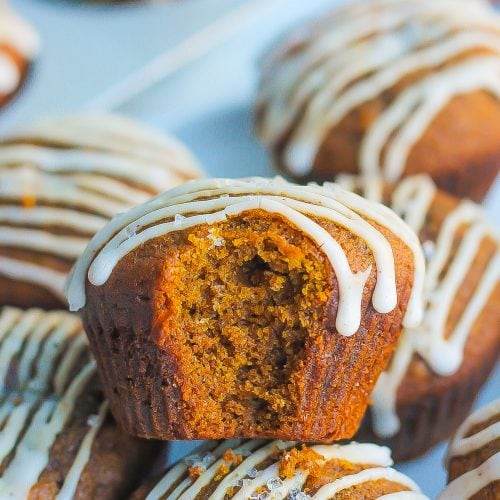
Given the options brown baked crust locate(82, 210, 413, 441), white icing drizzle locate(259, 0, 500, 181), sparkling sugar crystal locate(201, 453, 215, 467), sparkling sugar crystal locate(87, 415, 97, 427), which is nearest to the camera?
brown baked crust locate(82, 210, 413, 441)

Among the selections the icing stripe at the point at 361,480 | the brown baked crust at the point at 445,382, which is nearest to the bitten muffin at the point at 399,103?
the brown baked crust at the point at 445,382

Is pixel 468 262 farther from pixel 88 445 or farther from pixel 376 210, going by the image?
pixel 88 445

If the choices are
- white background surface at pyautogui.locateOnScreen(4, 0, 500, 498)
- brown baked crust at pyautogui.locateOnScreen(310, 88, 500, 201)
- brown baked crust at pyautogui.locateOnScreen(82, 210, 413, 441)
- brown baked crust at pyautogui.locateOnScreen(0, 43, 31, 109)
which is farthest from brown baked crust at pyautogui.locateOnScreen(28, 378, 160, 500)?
brown baked crust at pyautogui.locateOnScreen(0, 43, 31, 109)

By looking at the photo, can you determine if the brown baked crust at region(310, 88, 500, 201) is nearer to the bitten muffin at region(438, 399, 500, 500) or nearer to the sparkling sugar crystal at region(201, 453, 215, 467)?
the bitten muffin at region(438, 399, 500, 500)

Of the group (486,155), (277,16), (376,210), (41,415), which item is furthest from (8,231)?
(277,16)

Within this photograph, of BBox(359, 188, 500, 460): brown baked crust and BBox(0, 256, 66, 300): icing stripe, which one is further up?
BBox(0, 256, 66, 300): icing stripe

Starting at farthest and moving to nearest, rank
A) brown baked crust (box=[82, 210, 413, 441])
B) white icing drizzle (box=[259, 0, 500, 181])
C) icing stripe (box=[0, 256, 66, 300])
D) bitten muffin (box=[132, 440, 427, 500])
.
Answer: white icing drizzle (box=[259, 0, 500, 181]) < icing stripe (box=[0, 256, 66, 300]) < bitten muffin (box=[132, 440, 427, 500]) < brown baked crust (box=[82, 210, 413, 441])
